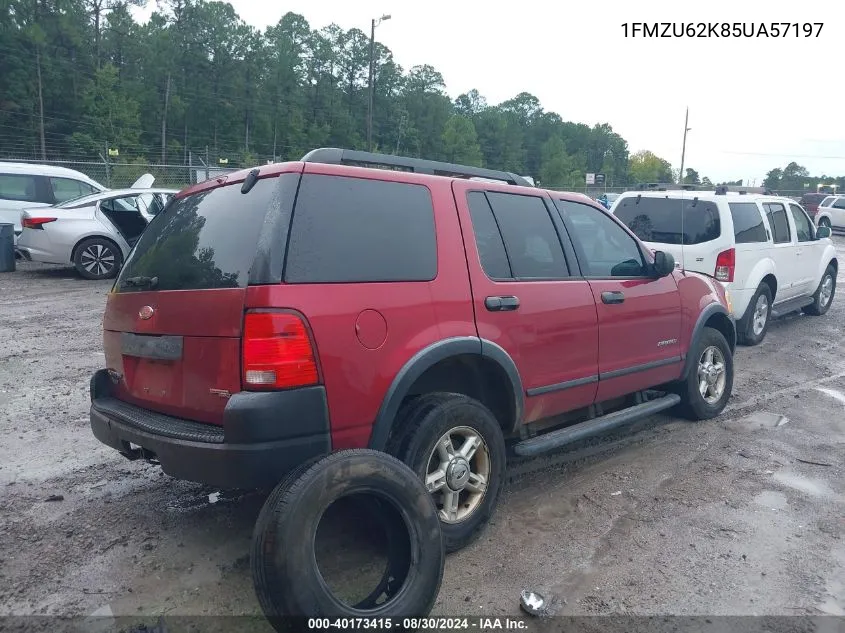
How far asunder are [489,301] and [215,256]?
1.42 meters

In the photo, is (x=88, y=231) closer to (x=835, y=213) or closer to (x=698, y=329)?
(x=698, y=329)

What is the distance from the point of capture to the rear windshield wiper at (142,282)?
3369 millimetres

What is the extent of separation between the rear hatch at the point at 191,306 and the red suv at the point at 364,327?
0.01 meters

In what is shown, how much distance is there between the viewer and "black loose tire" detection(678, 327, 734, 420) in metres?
5.34

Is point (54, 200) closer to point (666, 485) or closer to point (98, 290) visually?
point (98, 290)

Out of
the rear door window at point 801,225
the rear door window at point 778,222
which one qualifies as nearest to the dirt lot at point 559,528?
the rear door window at point 778,222

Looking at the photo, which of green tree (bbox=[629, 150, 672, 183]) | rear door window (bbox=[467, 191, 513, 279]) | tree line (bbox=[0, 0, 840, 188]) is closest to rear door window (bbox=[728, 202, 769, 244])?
rear door window (bbox=[467, 191, 513, 279])

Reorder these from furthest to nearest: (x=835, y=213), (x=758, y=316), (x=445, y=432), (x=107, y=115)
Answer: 1. (x=107, y=115)
2. (x=835, y=213)
3. (x=758, y=316)
4. (x=445, y=432)

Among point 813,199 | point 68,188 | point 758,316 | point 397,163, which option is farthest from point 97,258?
point 813,199

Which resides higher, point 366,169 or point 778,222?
point 366,169

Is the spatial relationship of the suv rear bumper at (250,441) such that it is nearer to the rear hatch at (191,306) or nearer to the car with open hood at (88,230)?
the rear hatch at (191,306)

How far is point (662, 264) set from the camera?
479 centimetres

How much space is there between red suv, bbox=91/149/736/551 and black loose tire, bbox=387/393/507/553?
1 centimetres

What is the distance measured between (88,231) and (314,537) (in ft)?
35.3
